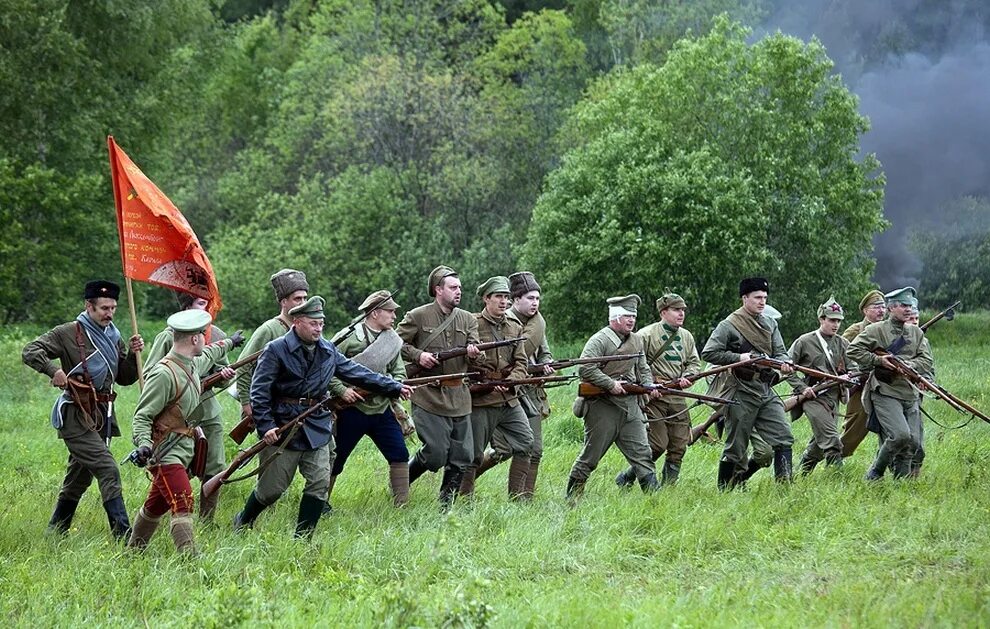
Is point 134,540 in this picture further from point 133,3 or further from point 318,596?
point 133,3

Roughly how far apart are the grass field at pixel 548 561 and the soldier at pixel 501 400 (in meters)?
0.30

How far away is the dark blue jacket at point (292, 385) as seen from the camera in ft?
28.5

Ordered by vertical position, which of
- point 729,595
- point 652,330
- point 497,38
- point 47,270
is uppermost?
point 497,38

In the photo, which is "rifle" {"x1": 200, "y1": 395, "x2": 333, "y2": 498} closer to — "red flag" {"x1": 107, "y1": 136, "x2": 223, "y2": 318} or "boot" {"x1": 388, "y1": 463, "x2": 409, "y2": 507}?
"boot" {"x1": 388, "y1": 463, "x2": 409, "y2": 507}

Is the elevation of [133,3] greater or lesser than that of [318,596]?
greater

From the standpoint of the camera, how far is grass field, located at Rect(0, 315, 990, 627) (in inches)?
261

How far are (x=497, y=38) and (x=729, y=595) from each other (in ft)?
155

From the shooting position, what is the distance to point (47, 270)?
32.5 meters

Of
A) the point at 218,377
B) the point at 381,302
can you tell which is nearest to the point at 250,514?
the point at 218,377

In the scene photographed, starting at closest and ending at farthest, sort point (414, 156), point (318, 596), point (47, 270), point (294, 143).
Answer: point (318, 596)
point (47, 270)
point (414, 156)
point (294, 143)

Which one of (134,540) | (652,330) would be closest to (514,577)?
(134,540)

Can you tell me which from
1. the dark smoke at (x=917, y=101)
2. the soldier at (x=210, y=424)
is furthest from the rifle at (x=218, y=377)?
the dark smoke at (x=917, y=101)

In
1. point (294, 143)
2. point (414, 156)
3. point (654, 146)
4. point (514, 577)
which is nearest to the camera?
point (514, 577)

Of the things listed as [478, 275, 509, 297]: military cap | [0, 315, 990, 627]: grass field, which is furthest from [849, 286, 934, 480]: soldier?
[478, 275, 509, 297]: military cap
